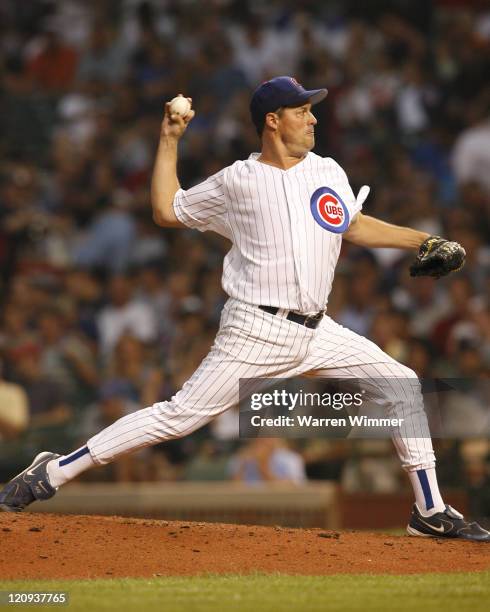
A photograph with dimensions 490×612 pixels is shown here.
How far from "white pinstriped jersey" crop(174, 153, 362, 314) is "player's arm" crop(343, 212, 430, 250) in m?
0.19

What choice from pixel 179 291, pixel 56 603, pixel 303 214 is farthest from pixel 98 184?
pixel 56 603

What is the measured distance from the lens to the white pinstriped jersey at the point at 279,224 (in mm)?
5180

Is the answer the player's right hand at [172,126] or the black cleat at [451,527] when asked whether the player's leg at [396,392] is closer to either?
the black cleat at [451,527]

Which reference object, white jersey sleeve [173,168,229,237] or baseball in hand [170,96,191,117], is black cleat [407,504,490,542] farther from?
baseball in hand [170,96,191,117]

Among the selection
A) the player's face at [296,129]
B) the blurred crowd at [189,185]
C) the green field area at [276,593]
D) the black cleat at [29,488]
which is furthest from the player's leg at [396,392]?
the blurred crowd at [189,185]

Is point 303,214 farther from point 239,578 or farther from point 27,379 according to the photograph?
point 27,379

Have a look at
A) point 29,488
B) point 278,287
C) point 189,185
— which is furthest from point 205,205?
point 189,185

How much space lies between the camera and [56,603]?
14.2 ft

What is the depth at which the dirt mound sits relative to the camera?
16.6ft

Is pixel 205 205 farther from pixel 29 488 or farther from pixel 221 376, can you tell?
pixel 29 488

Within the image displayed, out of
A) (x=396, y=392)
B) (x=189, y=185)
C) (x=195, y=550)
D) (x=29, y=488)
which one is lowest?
(x=195, y=550)

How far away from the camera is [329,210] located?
529cm

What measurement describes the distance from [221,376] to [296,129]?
3.60 ft

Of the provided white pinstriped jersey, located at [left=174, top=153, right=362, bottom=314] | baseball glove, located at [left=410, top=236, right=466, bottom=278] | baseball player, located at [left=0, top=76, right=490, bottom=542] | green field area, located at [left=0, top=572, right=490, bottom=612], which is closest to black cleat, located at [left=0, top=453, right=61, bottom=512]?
baseball player, located at [left=0, top=76, right=490, bottom=542]
